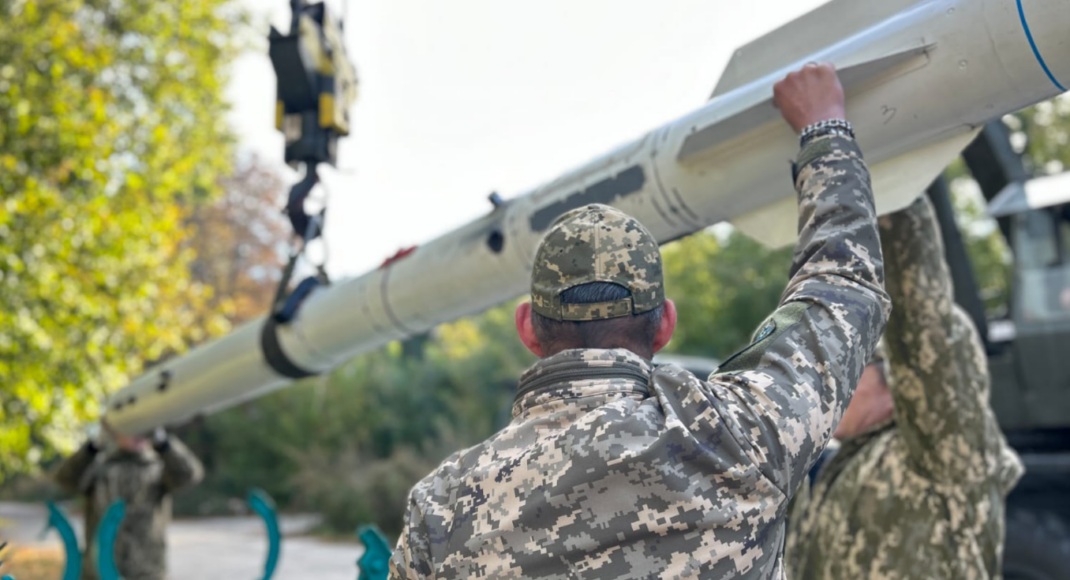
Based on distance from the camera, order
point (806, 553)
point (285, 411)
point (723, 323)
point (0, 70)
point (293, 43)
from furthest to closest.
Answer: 1. point (285, 411)
2. point (723, 323)
3. point (0, 70)
4. point (293, 43)
5. point (806, 553)

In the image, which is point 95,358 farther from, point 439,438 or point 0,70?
point 439,438

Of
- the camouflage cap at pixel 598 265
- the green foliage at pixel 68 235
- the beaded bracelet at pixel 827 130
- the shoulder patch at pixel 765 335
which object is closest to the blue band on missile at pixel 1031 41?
the beaded bracelet at pixel 827 130

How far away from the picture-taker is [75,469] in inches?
243

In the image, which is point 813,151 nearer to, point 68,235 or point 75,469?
point 75,469

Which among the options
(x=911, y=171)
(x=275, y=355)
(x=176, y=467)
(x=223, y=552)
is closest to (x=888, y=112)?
(x=911, y=171)

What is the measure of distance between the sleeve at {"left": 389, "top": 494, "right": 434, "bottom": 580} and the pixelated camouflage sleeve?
1.80 ft

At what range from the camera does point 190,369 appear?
5324mm

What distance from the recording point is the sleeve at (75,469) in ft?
20.2

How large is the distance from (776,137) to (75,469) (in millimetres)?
5306

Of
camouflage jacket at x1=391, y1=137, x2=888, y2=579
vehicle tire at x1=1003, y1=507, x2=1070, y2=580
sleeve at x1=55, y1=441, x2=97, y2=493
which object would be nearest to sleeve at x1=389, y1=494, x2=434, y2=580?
camouflage jacket at x1=391, y1=137, x2=888, y2=579

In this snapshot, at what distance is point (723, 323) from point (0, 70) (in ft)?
37.1

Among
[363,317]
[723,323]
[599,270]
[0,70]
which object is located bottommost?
[723,323]

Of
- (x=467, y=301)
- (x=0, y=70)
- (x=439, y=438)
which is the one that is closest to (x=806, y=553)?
(x=467, y=301)

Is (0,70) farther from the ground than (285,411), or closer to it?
farther from the ground
